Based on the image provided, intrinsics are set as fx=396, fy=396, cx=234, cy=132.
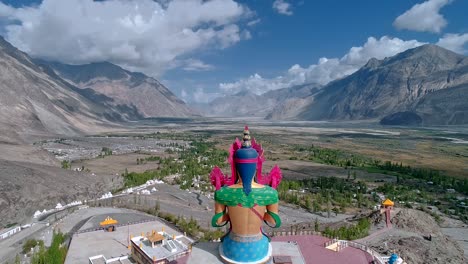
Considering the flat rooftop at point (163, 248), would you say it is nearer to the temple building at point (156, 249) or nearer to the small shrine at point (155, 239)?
the temple building at point (156, 249)

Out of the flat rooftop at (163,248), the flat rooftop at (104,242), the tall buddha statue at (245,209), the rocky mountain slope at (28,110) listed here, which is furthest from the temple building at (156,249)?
the rocky mountain slope at (28,110)

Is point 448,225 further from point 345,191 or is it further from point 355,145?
point 355,145

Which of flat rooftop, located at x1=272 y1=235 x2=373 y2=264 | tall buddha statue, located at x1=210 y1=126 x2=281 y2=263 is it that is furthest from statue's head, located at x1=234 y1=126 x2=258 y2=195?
flat rooftop, located at x1=272 y1=235 x2=373 y2=264

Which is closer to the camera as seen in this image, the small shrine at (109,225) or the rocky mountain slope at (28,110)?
the small shrine at (109,225)

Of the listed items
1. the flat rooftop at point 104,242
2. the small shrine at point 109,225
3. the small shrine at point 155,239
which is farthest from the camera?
the small shrine at point 109,225

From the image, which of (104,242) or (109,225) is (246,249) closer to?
(104,242)

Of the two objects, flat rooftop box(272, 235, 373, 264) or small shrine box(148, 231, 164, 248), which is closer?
flat rooftop box(272, 235, 373, 264)

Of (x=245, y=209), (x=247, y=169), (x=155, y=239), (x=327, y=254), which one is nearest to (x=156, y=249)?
(x=155, y=239)

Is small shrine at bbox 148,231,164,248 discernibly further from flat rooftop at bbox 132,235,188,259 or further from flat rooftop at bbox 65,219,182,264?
flat rooftop at bbox 65,219,182,264

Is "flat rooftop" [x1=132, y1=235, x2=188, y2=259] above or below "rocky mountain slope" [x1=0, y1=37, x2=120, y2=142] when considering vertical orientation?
below
